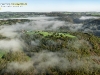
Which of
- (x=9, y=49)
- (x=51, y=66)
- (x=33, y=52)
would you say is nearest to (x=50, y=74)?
(x=51, y=66)

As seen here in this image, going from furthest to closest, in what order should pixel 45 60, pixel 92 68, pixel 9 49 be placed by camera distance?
pixel 9 49
pixel 45 60
pixel 92 68

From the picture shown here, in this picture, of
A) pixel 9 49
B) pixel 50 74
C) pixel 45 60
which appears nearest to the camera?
pixel 50 74

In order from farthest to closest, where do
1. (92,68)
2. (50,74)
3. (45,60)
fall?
(45,60)
(92,68)
(50,74)

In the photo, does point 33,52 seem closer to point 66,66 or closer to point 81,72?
point 66,66

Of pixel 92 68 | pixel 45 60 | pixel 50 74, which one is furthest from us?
pixel 45 60

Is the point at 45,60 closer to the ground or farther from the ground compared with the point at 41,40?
closer to the ground

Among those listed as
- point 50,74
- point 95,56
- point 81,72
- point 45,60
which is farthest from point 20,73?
point 95,56

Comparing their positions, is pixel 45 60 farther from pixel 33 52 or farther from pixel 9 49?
pixel 9 49

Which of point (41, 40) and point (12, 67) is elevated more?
point (41, 40)

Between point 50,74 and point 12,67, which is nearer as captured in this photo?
point 50,74
